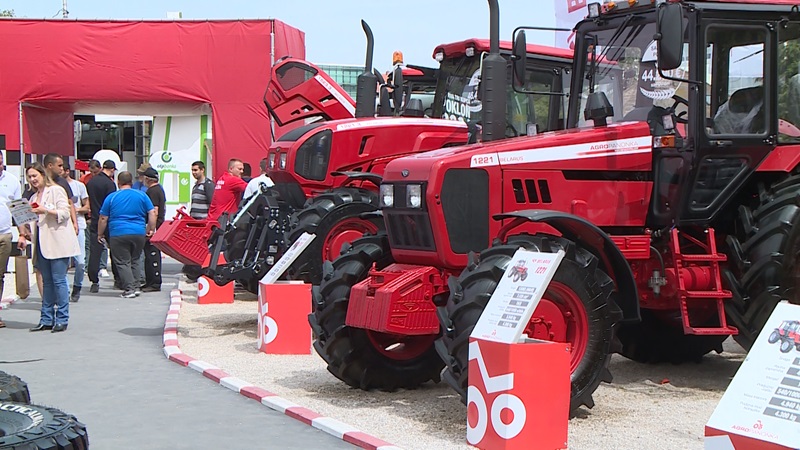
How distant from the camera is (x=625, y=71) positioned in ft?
28.5

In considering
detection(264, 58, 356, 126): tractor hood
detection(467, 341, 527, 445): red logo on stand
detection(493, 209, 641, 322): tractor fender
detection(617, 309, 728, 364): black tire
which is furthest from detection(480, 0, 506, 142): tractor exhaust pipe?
detection(264, 58, 356, 126): tractor hood

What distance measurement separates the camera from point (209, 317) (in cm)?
1358

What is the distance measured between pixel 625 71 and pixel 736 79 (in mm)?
850

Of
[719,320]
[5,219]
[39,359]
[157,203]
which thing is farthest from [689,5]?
[157,203]

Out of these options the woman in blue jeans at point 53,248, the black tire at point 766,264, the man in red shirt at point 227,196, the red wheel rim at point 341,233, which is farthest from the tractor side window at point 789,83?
the man in red shirt at point 227,196

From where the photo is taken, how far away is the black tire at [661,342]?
975 cm

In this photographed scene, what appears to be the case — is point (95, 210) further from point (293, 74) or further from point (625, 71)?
point (625, 71)

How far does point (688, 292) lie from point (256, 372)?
3.76 meters

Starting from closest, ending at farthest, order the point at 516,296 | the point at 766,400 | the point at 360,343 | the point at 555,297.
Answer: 1. the point at 766,400
2. the point at 516,296
3. the point at 555,297
4. the point at 360,343

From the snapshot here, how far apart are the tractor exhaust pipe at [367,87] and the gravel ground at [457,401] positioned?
12.8 ft

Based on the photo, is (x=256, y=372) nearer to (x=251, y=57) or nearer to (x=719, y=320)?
(x=719, y=320)

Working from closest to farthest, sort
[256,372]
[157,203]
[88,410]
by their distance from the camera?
1. [88,410]
2. [256,372]
3. [157,203]

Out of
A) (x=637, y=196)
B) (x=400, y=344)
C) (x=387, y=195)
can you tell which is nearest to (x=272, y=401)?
(x=400, y=344)

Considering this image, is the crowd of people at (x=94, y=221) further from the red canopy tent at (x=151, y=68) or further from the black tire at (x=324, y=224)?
the red canopy tent at (x=151, y=68)
